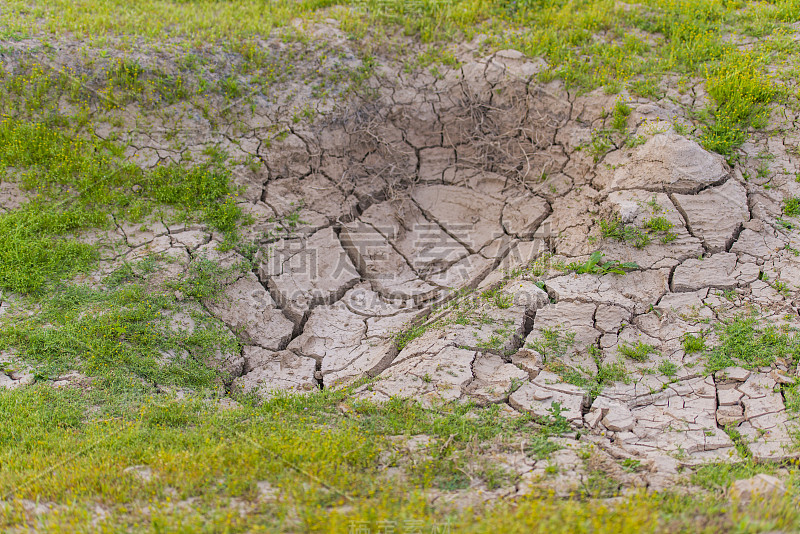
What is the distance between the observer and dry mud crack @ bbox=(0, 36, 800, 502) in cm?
365

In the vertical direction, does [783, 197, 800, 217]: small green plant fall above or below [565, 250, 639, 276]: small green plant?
above

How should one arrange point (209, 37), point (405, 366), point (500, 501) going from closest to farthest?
point (500, 501), point (405, 366), point (209, 37)

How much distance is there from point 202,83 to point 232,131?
0.64 meters

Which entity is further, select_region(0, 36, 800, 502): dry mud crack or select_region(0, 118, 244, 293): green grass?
select_region(0, 118, 244, 293): green grass

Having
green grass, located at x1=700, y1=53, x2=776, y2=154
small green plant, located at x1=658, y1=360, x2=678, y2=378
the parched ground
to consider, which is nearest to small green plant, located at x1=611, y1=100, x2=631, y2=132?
the parched ground

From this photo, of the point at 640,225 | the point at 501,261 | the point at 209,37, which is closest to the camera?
the point at 640,225

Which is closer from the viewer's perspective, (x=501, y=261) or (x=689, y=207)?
(x=689, y=207)

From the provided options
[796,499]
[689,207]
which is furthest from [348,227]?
[796,499]

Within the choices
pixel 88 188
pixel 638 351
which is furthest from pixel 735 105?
pixel 88 188

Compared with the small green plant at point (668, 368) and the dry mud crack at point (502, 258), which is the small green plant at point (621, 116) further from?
the small green plant at point (668, 368)

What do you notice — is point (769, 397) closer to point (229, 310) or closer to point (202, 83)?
point (229, 310)

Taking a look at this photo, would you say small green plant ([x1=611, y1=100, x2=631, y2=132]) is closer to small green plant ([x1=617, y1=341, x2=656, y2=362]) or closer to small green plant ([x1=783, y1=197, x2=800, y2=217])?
small green plant ([x1=783, y1=197, x2=800, y2=217])

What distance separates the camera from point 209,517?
2566mm

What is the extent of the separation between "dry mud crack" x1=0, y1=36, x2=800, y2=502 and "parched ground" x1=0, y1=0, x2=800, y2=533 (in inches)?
1.1
